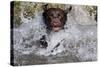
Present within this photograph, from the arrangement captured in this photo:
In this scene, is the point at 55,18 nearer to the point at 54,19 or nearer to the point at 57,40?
the point at 54,19

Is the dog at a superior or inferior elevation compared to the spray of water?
superior

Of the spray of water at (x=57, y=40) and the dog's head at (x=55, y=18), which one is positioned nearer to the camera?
the spray of water at (x=57, y=40)

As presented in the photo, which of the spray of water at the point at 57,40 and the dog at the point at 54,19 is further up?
the dog at the point at 54,19

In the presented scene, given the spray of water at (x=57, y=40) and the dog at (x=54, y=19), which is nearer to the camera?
the spray of water at (x=57, y=40)

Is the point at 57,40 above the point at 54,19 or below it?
below

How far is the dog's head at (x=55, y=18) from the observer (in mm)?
2477

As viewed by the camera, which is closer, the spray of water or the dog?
the spray of water

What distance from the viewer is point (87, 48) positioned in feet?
8.75

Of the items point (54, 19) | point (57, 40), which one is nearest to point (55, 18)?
point (54, 19)

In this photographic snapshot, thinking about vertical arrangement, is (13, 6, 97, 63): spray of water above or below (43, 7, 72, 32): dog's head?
below

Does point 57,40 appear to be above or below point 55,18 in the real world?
below

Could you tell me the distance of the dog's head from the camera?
97.5 inches

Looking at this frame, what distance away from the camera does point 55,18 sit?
2.51 metres

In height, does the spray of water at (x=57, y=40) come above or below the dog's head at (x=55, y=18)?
below
